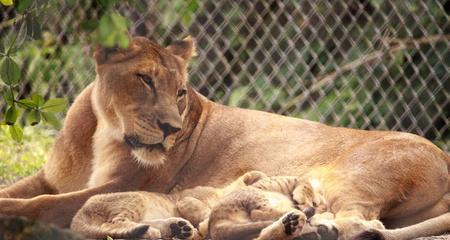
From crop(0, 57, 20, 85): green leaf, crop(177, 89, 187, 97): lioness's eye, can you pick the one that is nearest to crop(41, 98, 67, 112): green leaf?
crop(0, 57, 20, 85): green leaf

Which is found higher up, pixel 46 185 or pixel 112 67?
pixel 112 67

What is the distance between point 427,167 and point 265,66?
83.4 inches

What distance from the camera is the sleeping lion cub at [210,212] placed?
3711 mm

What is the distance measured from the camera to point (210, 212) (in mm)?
3947

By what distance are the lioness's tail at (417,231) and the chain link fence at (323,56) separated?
1.88 meters

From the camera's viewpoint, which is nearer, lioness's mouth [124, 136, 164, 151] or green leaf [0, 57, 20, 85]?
green leaf [0, 57, 20, 85]

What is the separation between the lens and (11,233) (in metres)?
2.79

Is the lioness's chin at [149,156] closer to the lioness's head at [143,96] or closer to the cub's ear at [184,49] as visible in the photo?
the lioness's head at [143,96]

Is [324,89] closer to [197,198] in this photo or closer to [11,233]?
[197,198]

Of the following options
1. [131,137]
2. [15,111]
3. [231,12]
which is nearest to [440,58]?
[231,12]

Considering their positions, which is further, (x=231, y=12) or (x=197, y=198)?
(x=231, y=12)

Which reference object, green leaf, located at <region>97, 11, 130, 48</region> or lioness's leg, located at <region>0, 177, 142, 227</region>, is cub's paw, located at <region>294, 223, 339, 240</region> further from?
green leaf, located at <region>97, 11, 130, 48</region>

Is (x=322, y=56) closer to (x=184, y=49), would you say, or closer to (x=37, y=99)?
(x=184, y=49)

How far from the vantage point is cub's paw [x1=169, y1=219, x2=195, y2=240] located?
387 cm
